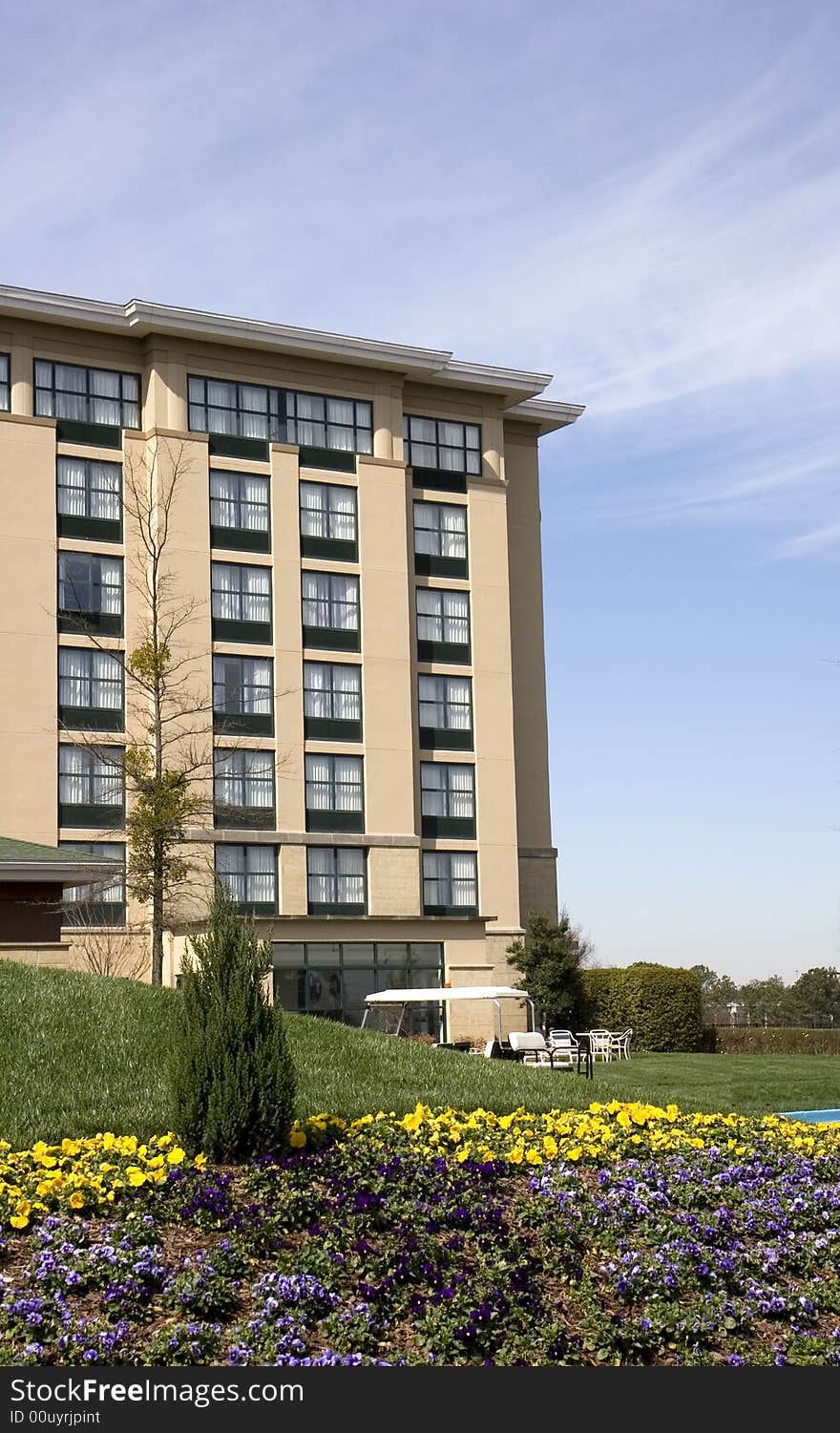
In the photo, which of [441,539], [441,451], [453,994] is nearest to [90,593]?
[441,539]

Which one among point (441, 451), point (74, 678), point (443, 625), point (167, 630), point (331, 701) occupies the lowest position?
point (331, 701)

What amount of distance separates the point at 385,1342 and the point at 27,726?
40.0m

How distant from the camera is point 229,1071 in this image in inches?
465

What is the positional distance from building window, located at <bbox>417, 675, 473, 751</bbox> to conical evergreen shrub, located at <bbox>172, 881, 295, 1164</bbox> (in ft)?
135

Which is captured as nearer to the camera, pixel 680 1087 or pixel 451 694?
pixel 680 1087

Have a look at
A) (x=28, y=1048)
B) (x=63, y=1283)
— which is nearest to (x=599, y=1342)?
(x=63, y=1283)

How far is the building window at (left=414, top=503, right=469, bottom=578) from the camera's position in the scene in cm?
5459

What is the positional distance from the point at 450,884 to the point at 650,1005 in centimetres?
794

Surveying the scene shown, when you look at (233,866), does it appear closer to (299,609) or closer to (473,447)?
(299,609)

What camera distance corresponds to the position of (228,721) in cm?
4934

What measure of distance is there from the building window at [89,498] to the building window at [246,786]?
806 cm

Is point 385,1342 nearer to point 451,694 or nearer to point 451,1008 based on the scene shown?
point 451,1008

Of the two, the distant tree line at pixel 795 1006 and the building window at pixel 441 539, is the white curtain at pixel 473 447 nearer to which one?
the building window at pixel 441 539

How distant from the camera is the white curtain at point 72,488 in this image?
49.2 m
